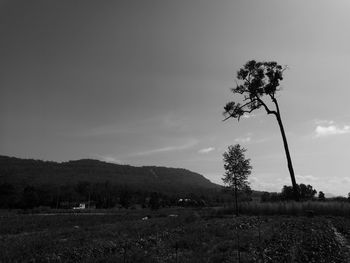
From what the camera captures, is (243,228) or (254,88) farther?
(254,88)

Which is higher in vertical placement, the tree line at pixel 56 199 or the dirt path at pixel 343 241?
the tree line at pixel 56 199

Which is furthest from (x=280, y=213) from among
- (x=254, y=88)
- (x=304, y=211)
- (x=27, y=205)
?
(x=27, y=205)

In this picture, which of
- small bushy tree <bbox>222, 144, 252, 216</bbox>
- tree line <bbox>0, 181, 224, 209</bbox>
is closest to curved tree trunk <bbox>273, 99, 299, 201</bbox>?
small bushy tree <bbox>222, 144, 252, 216</bbox>

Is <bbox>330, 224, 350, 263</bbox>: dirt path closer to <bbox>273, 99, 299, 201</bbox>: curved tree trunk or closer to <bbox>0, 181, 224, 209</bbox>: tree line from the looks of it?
<bbox>273, 99, 299, 201</bbox>: curved tree trunk

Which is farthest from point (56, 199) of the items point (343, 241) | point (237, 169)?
point (343, 241)

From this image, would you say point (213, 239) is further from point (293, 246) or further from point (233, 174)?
point (233, 174)

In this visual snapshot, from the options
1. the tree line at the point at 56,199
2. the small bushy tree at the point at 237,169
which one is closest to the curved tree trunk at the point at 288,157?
the small bushy tree at the point at 237,169

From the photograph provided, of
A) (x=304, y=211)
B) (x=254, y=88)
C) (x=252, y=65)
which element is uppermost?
(x=252, y=65)

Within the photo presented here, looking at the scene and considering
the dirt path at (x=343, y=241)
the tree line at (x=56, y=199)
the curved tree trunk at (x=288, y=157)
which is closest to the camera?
the dirt path at (x=343, y=241)

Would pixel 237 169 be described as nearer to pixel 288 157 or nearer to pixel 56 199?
pixel 288 157

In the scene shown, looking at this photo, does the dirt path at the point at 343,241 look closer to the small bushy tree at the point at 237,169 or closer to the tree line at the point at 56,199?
the small bushy tree at the point at 237,169

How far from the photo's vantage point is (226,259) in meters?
12.3

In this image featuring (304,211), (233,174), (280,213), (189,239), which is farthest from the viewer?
(233,174)

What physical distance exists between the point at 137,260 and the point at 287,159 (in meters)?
23.9
